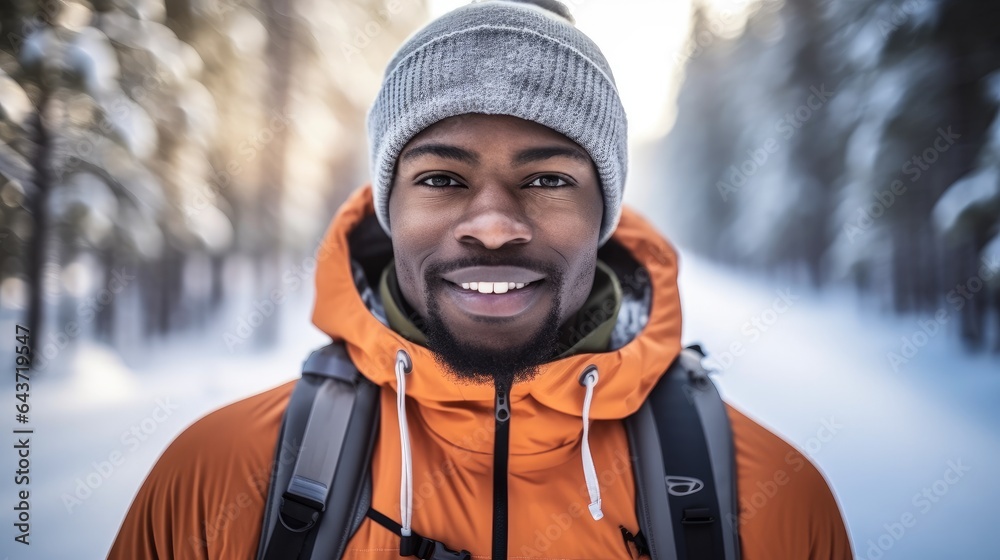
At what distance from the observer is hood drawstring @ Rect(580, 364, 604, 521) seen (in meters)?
1.36

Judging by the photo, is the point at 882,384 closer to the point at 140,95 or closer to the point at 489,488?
the point at 489,488

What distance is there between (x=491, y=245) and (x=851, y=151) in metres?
2.19

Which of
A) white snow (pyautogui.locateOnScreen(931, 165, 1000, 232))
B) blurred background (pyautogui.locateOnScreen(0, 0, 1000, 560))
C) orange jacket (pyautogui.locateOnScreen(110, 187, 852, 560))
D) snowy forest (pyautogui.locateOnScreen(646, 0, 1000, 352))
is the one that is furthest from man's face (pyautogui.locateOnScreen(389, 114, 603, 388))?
white snow (pyautogui.locateOnScreen(931, 165, 1000, 232))

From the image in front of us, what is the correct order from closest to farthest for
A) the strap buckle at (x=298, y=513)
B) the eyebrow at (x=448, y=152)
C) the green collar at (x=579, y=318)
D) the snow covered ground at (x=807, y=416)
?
1. the strap buckle at (x=298, y=513)
2. the eyebrow at (x=448, y=152)
3. the green collar at (x=579, y=318)
4. the snow covered ground at (x=807, y=416)

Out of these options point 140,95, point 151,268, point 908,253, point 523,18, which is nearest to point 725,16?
point 908,253

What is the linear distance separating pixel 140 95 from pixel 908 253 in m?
3.79

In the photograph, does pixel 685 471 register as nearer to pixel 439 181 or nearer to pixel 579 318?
pixel 579 318

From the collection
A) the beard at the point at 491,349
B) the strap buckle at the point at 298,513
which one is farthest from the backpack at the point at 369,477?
the beard at the point at 491,349

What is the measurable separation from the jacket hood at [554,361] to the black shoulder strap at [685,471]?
0.10 m

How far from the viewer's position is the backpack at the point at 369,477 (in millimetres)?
1334

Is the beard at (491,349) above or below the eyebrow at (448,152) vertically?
below

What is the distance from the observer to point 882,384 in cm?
241

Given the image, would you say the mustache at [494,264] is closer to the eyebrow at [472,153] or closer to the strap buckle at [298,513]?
the eyebrow at [472,153]

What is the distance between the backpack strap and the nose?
1.89 ft
